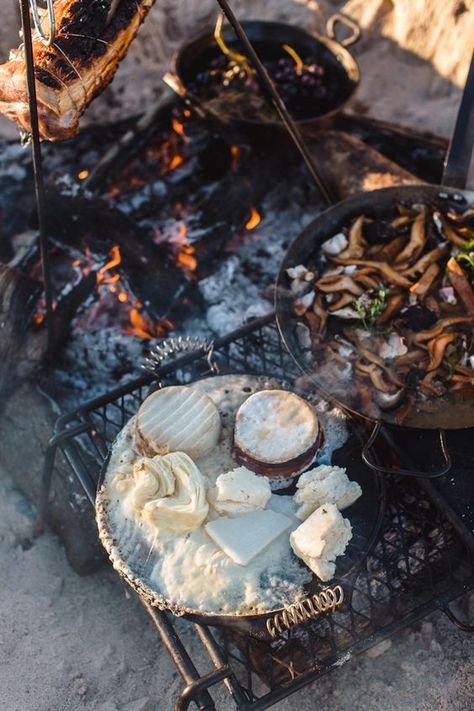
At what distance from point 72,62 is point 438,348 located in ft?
7.85

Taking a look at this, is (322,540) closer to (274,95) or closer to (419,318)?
(419,318)

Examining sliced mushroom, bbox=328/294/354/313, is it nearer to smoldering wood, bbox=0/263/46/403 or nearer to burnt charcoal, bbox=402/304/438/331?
burnt charcoal, bbox=402/304/438/331

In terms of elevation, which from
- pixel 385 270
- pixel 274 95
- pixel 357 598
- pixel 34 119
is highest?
Answer: pixel 34 119

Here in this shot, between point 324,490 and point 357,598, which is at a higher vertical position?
point 324,490

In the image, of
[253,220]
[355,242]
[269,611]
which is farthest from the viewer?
[253,220]

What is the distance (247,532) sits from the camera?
108 inches

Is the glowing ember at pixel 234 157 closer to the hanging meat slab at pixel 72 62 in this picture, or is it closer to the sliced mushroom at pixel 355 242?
the sliced mushroom at pixel 355 242

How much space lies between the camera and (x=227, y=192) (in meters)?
5.55

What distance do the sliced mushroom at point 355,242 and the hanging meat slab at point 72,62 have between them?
176 centimetres

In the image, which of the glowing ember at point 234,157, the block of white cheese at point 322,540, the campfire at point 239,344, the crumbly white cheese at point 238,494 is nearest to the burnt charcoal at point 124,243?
the campfire at point 239,344

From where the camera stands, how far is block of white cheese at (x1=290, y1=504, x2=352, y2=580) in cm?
267

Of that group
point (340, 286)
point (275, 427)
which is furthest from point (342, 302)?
point (275, 427)

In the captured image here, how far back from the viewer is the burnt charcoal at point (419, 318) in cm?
383

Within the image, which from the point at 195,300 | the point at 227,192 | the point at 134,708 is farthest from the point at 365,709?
the point at 227,192
